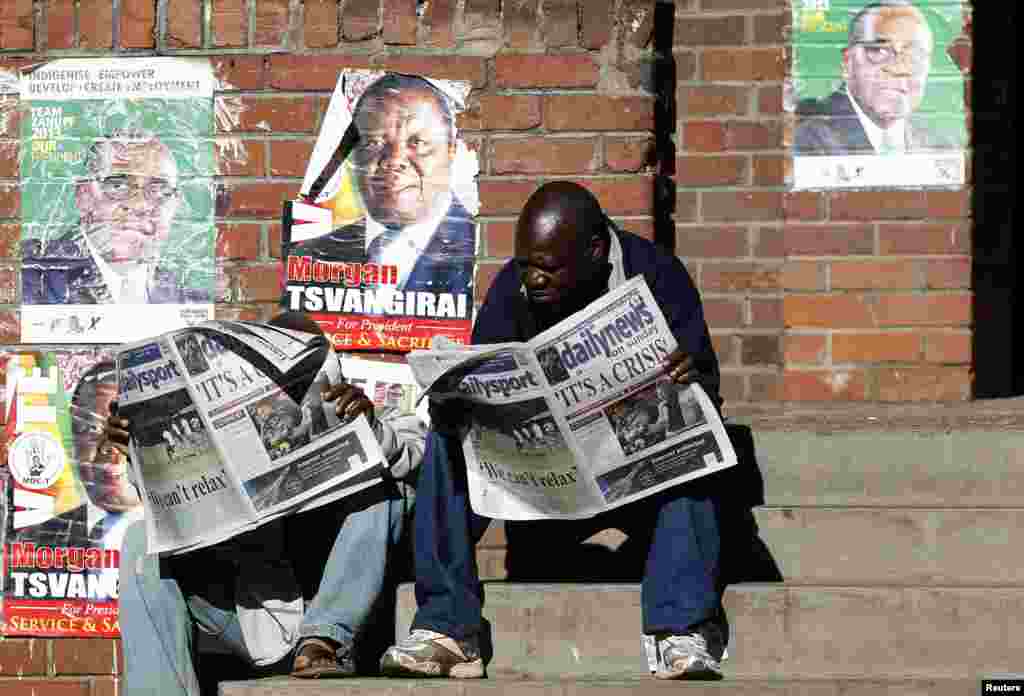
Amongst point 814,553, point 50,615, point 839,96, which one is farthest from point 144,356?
point 839,96

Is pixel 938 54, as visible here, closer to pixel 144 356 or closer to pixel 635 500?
pixel 635 500

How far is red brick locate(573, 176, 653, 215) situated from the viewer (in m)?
5.43

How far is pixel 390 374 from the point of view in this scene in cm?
548

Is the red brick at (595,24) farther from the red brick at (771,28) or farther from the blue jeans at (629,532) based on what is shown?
the blue jeans at (629,532)

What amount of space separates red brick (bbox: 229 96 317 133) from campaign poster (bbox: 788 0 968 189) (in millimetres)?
1704

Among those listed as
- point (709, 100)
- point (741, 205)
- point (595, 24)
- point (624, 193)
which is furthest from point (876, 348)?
point (595, 24)

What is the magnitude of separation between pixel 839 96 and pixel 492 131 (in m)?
1.44

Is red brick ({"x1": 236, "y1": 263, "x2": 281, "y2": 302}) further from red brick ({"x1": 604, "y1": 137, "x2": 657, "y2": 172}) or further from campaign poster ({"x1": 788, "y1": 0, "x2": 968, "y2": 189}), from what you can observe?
campaign poster ({"x1": 788, "y1": 0, "x2": 968, "y2": 189})

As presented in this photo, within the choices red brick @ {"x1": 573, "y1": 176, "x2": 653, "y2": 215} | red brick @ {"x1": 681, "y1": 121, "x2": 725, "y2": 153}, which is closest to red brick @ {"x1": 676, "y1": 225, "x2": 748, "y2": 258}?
red brick @ {"x1": 681, "y1": 121, "x2": 725, "y2": 153}

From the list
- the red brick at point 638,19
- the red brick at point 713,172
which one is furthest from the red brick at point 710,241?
the red brick at point 638,19

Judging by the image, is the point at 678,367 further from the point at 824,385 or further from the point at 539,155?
the point at 824,385

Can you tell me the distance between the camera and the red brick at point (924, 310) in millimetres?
6316

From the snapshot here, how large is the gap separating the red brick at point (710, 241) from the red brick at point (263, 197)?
1.48 metres

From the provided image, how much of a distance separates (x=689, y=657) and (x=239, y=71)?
205 centimetres
